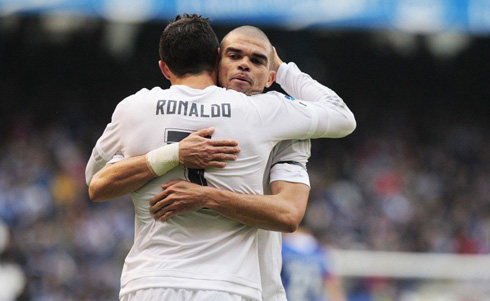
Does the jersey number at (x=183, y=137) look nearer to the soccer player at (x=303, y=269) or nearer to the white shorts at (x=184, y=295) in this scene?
the white shorts at (x=184, y=295)

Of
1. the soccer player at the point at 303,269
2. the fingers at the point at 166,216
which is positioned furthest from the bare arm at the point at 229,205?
the soccer player at the point at 303,269

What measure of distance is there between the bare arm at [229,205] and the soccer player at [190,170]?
2 centimetres

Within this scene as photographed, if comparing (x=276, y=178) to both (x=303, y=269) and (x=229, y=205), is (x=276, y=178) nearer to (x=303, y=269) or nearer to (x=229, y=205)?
(x=229, y=205)

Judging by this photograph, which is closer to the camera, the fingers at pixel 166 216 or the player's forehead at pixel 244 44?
the fingers at pixel 166 216

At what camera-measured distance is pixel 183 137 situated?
2.98 meters

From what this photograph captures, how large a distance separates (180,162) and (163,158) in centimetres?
7

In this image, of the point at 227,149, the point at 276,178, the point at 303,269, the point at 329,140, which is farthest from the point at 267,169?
the point at 329,140

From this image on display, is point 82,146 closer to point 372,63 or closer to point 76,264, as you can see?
point 76,264

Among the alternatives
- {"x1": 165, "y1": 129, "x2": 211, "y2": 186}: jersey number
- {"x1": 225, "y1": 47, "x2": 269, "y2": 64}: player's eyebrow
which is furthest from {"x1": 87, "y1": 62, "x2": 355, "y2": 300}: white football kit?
{"x1": 225, "y1": 47, "x2": 269, "y2": 64}: player's eyebrow

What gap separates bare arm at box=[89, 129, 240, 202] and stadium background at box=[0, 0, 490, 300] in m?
6.88

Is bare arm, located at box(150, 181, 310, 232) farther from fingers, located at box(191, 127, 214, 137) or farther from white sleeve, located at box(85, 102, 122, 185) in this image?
white sleeve, located at box(85, 102, 122, 185)

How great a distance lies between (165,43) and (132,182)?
594 mm

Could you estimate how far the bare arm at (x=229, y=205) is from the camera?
2900 mm

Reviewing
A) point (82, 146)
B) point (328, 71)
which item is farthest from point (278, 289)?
point (328, 71)
